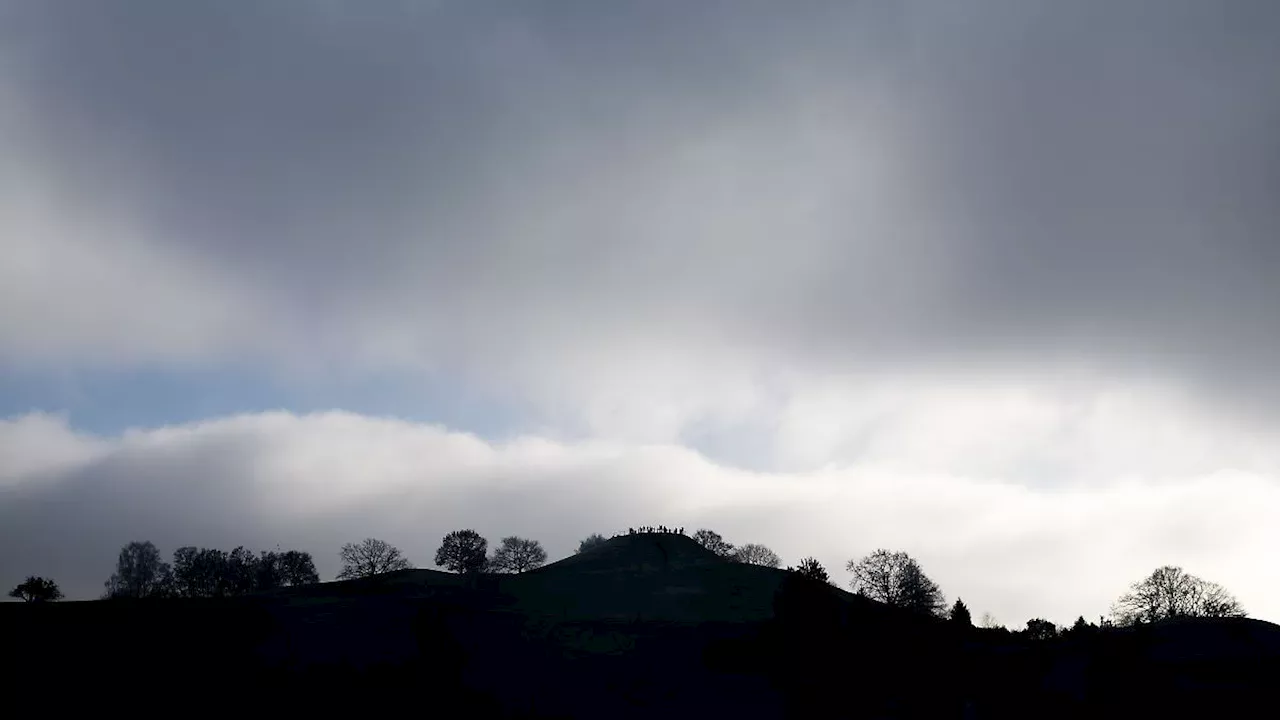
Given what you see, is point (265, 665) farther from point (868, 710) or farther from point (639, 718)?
point (868, 710)

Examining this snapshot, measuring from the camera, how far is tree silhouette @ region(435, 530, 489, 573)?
154 meters

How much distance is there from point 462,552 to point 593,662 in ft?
309

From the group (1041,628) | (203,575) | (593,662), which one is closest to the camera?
(593,662)

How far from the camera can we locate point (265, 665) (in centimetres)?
6175

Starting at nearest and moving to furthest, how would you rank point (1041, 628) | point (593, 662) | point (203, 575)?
point (593, 662)
point (1041, 628)
point (203, 575)

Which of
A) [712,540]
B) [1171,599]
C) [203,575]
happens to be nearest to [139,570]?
[203,575]

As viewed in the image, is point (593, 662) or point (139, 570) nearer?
point (593, 662)

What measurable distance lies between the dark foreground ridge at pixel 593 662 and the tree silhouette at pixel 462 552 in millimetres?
78149

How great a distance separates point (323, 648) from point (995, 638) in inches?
2800

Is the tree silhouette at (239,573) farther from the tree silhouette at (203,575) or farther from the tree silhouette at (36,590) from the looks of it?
the tree silhouette at (36,590)

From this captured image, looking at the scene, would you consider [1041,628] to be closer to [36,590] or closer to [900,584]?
[900,584]

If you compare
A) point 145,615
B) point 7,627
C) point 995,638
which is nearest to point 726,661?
point 995,638

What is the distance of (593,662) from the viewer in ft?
222

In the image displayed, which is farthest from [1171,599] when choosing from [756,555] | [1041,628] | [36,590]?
[36,590]
